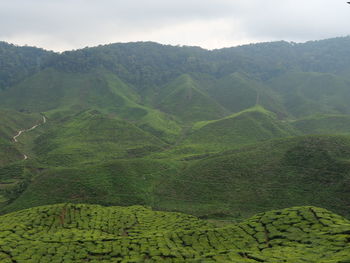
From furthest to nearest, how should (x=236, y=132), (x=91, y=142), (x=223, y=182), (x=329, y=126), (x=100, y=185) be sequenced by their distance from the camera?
(x=329, y=126) < (x=236, y=132) < (x=91, y=142) < (x=223, y=182) < (x=100, y=185)

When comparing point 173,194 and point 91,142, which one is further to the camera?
point 91,142

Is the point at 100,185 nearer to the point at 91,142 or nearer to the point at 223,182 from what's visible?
the point at 223,182

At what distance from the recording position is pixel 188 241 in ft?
153

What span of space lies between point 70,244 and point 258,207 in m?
52.1

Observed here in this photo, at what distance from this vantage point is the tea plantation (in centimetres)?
3828

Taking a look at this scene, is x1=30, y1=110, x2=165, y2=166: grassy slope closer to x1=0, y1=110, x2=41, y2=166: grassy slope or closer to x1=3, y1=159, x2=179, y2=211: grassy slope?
x1=0, y1=110, x2=41, y2=166: grassy slope

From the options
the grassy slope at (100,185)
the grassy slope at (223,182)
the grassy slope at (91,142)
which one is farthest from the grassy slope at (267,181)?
the grassy slope at (91,142)

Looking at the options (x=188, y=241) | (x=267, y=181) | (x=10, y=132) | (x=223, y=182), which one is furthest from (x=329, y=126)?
(x=10, y=132)

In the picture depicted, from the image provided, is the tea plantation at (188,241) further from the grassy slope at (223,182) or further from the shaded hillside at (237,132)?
the shaded hillside at (237,132)

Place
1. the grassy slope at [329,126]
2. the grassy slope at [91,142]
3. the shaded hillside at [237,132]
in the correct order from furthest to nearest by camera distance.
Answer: the grassy slope at [329,126] < the shaded hillside at [237,132] < the grassy slope at [91,142]

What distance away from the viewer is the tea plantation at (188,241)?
38.3 m

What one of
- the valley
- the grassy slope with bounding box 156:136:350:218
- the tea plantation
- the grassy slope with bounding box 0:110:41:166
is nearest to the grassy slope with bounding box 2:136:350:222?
the grassy slope with bounding box 156:136:350:218

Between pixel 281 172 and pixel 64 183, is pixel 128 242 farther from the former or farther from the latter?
pixel 281 172

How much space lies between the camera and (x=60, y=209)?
2498 inches
